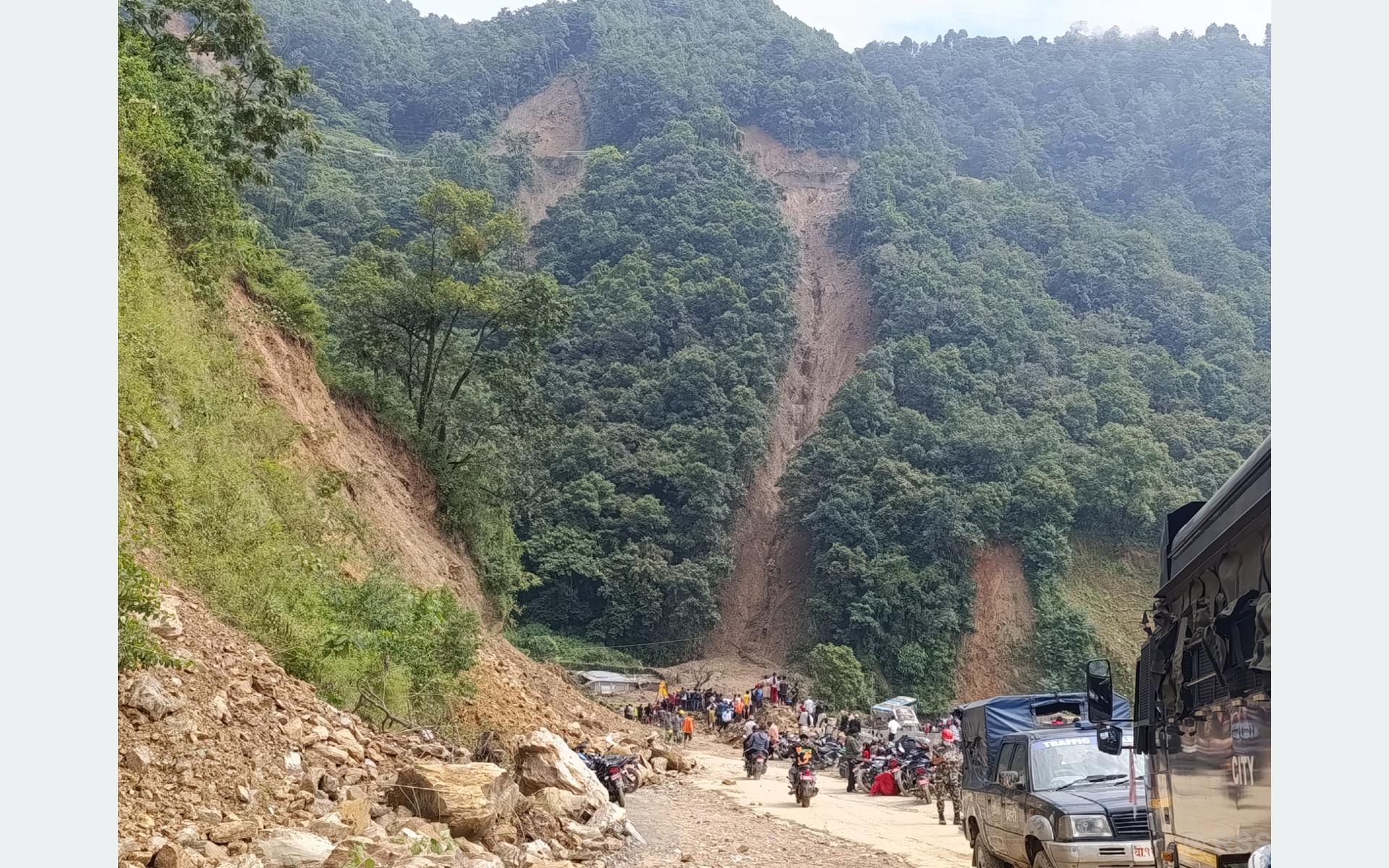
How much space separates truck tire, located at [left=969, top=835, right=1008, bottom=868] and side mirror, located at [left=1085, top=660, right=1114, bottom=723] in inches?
117

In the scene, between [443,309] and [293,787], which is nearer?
[293,787]

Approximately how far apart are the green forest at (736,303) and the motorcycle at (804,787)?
11.9 m

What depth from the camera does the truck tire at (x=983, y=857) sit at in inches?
423

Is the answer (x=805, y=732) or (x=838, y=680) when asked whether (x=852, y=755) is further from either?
(x=838, y=680)

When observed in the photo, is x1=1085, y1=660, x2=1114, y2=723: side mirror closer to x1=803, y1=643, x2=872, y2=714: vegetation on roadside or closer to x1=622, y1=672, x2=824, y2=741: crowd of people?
x1=622, y1=672, x2=824, y2=741: crowd of people

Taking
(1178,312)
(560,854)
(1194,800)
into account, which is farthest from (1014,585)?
(1194,800)

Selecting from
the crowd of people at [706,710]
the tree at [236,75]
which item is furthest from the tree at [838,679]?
the tree at [236,75]

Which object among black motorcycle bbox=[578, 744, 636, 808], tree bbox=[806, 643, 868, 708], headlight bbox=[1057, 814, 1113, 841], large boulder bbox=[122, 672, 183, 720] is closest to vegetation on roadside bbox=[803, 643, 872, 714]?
tree bbox=[806, 643, 868, 708]

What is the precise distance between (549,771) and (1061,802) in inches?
227

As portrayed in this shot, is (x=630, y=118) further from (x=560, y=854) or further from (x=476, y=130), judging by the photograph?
(x=560, y=854)

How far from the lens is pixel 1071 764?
31.8 feet

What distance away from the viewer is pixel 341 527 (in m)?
19.2

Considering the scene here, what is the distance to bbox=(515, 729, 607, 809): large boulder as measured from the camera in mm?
12242

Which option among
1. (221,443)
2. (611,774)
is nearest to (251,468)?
(221,443)
